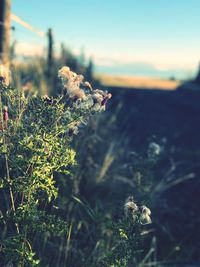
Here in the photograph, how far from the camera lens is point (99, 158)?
4910 millimetres

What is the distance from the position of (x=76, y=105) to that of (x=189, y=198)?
3196 mm

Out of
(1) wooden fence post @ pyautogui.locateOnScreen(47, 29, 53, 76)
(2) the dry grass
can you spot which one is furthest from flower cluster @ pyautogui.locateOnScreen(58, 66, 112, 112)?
(2) the dry grass

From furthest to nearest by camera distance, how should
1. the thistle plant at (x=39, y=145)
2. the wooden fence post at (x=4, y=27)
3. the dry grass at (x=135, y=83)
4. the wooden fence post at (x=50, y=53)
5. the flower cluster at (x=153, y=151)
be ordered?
the dry grass at (x=135, y=83)
the wooden fence post at (x=50, y=53)
the wooden fence post at (x=4, y=27)
the flower cluster at (x=153, y=151)
the thistle plant at (x=39, y=145)

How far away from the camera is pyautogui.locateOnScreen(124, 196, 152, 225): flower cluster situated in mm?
2010

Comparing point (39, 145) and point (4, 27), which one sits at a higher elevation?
point (4, 27)

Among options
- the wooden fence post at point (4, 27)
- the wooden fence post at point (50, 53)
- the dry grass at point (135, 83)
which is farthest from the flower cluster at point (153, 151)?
the dry grass at point (135, 83)

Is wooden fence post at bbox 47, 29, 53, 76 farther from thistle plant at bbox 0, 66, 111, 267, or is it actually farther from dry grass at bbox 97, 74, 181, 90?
thistle plant at bbox 0, 66, 111, 267

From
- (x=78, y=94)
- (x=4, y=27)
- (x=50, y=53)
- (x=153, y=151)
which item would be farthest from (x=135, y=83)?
(x=78, y=94)

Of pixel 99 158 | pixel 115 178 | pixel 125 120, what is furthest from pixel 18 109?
pixel 125 120

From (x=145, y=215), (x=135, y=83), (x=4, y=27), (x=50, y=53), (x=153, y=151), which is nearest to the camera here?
(x=145, y=215)

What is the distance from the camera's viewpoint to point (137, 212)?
2.05 m

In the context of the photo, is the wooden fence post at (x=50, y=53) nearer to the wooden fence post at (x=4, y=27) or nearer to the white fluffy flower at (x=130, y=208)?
the wooden fence post at (x=4, y=27)

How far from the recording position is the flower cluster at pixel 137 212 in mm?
2010

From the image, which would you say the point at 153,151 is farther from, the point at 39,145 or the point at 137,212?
the point at 39,145
